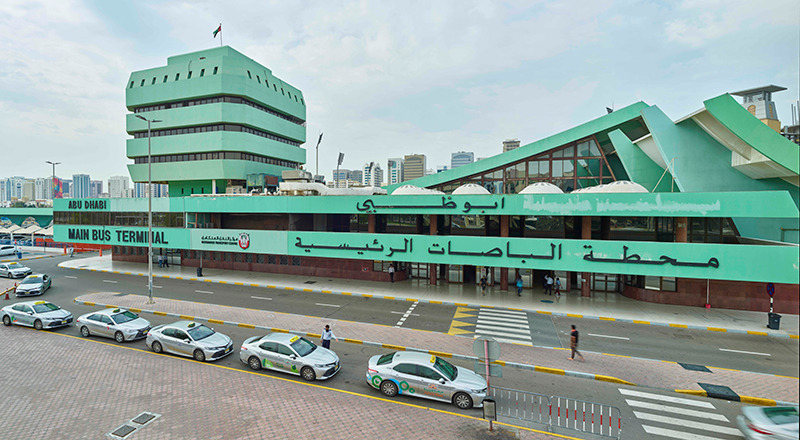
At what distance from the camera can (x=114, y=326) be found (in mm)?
17312

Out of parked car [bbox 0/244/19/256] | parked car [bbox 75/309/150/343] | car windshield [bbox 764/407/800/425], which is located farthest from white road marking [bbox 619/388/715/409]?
parked car [bbox 0/244/19/256]

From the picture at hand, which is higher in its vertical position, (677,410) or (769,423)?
(769,423)

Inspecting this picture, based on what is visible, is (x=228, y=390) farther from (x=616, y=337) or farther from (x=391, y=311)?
(x=616, y=337)

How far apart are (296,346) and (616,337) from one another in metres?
16.4

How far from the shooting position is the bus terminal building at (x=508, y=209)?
71.9 ft

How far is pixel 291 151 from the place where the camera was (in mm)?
53656

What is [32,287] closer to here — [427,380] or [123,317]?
[123,317]

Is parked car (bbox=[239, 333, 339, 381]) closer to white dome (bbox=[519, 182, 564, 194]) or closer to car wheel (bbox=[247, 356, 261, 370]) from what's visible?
car wheel (bbox=[247, 356, 261, 370])

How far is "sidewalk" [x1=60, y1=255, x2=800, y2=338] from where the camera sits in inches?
823

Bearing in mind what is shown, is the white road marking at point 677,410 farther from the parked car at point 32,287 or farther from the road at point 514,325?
the parked car at point 32,287

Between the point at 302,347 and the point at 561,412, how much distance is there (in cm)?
981

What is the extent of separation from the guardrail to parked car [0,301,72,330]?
2299 cm

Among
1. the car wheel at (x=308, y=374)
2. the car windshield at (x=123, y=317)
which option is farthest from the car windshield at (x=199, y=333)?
the car wheel at (x=308, y=374)

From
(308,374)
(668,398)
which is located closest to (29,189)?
(308,374)
